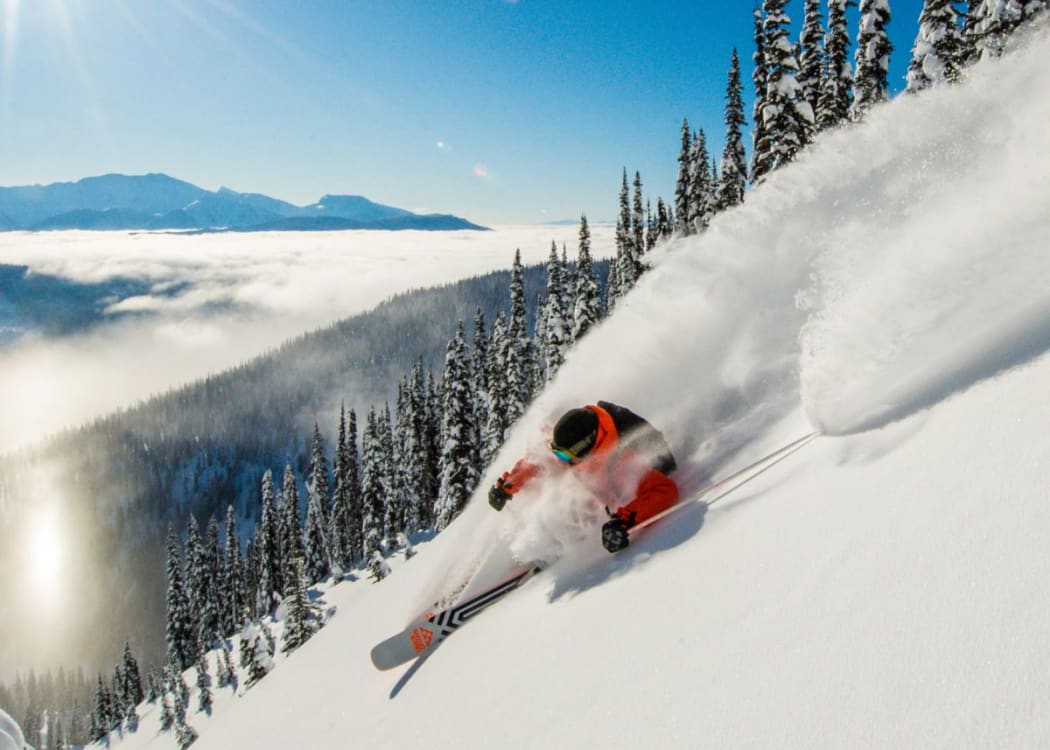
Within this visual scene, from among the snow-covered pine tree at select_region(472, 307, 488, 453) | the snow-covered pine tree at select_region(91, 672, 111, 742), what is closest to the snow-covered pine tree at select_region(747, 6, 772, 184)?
the snow-covered pine tree at select_region(472, 307, 488, 453)

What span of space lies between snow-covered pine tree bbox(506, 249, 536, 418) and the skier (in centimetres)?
3424

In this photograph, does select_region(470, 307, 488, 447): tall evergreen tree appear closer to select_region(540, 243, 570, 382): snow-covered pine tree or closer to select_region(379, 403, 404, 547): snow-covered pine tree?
select_region(540, 243, 570, 382): snow-covered pine tree

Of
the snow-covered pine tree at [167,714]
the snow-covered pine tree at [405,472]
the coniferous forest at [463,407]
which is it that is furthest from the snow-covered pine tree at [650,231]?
the snow-covered pine tree at [167,714]

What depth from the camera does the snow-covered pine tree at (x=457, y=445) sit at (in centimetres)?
4056

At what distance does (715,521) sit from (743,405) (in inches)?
106

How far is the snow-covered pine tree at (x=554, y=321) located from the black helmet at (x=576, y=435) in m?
34.1

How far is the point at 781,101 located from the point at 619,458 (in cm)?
2383

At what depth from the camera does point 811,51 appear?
2959cm

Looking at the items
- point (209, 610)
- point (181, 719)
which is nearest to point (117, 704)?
point (209, 610)

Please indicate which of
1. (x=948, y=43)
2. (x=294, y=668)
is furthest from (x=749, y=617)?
(x=948, y=43)

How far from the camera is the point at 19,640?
155 metres

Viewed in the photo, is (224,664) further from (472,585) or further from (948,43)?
(948,43)

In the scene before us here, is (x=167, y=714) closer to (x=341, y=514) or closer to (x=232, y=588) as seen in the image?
(x=341, y=514)

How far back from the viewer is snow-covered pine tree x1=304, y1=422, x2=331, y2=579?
215ft
